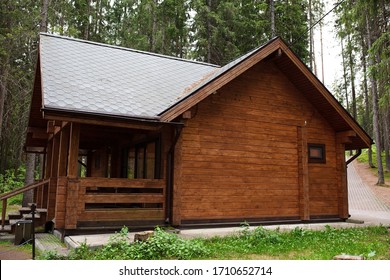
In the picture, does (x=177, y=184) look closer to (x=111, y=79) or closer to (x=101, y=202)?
(x=101, y=202)

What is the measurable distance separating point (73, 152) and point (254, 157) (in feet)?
15.3

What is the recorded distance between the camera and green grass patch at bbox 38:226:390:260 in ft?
18.2

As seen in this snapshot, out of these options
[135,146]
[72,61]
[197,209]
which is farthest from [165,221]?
[72,61]

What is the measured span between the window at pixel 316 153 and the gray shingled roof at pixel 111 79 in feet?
12.0

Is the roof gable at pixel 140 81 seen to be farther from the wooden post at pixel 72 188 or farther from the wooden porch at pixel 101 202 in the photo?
the wooden porch at pixel 101 202

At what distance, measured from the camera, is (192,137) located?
8.63 m

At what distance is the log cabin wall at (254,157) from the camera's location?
8.59 metres

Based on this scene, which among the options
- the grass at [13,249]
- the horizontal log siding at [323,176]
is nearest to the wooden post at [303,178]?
the horizontal log siding at [323,176]

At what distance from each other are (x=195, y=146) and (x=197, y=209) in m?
1.53

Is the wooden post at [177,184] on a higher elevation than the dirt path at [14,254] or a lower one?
higher

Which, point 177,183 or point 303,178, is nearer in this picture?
point 177,183

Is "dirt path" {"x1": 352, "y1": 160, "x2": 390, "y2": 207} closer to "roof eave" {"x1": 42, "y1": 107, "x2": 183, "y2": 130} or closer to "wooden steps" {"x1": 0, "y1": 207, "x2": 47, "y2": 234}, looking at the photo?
"roof eave" {"x1": 42, "y1": 107, "x2": 183, "y2": 130}

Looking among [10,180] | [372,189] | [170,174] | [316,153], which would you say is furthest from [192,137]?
[372,189]
